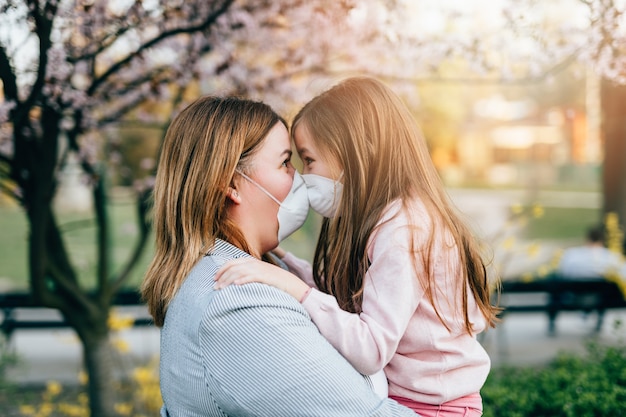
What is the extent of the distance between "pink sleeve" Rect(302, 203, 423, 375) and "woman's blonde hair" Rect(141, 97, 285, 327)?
35 cm

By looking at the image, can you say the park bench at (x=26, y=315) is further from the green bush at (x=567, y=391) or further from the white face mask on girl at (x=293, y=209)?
the white face mask on girl at (x=293, y=209)

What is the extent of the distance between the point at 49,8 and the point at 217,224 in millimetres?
1550

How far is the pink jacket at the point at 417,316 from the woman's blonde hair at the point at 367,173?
65mm

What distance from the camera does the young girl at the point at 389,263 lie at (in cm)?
180

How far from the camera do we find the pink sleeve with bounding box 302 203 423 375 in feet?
5.75

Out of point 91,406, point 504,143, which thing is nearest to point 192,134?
point 91,406

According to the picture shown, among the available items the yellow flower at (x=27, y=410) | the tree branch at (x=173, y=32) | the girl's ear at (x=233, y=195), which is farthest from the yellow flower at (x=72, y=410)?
the girl's ear at (x=233, y=195)

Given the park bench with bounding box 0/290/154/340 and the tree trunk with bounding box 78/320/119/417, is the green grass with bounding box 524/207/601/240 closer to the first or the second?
the park bench with bounding box 0/290/154/340

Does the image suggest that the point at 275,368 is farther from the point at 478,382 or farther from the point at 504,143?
the point at 504,143

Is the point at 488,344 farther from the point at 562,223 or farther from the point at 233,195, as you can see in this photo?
the point at 562,223

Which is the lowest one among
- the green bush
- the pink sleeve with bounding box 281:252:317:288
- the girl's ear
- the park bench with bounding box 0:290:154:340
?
the park bench with bounding box 0:290:154:340

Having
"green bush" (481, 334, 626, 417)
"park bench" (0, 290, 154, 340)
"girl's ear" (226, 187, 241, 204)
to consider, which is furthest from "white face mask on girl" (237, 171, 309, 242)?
"park bench" (0, 290, 154, 340)

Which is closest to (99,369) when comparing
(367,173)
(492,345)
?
(367,173)

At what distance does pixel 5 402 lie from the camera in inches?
206
